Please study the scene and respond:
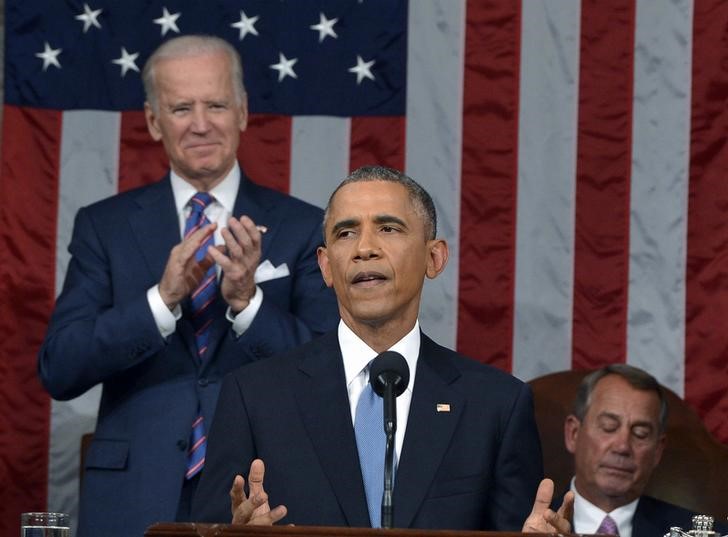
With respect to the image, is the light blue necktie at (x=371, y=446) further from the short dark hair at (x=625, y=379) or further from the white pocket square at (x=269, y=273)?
the short dark hair at (x=625, y=379)

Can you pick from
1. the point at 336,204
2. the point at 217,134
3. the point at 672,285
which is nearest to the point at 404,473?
the point at 336,204

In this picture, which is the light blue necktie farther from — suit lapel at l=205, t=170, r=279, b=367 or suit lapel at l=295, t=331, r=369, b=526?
suit lapel at l=205, t=170, r=279, b=367

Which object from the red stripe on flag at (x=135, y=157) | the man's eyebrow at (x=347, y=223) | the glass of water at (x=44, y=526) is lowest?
the glass of water at (x=44, y=526)

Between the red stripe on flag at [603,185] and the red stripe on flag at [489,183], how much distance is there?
0.24 meters

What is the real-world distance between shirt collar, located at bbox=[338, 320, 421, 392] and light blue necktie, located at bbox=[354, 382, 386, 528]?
6 cm

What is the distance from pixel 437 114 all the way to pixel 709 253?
41.9 inches

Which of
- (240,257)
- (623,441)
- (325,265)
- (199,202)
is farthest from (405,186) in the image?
(623,441)

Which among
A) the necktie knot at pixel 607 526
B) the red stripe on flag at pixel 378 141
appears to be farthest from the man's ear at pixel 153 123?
the necktie knot at pixel 607 526

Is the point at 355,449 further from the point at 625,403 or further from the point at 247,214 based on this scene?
the point at 625,403

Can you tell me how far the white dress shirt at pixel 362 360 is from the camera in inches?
142

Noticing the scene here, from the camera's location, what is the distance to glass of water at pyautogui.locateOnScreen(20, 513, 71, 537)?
10.5ft

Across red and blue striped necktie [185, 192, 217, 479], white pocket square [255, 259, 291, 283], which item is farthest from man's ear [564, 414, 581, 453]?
red and blue striped necktie [185, 192, 217, 479]

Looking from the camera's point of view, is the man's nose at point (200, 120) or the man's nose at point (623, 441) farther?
the man's nose at point (623, 441)

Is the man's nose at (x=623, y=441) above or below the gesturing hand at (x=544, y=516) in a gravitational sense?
above
